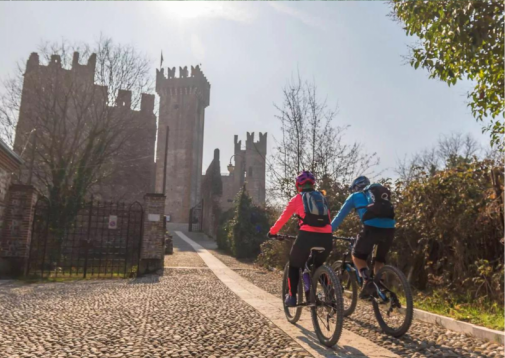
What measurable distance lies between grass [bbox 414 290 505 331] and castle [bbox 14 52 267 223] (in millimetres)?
9643

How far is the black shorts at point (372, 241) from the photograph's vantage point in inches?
169

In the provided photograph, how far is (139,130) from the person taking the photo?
2184 cm

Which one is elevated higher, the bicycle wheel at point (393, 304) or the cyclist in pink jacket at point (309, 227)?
the cyclist in pink jacket at point (309, 227)

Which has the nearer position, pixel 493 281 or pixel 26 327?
pixel 26 327

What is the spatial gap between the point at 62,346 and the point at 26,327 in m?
1.13

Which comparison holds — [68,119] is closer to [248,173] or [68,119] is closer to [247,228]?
[247,228]

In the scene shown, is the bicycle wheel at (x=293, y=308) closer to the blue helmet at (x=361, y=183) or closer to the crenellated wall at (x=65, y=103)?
the blue helmet at (x=361, y=183)

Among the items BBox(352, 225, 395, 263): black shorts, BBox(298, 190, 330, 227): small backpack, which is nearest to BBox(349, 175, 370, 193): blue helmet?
BBox(352, 225, 395, 263): black shorts

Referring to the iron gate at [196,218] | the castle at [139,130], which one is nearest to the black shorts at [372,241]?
the castle at [139,130]


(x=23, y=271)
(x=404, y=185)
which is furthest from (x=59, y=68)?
(x=404, y=185)

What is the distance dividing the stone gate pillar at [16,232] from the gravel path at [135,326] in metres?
2.70

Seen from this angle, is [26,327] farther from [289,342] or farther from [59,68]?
[59,68]

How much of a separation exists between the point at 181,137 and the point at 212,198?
28575 millimetres

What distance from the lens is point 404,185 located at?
27.1ft
